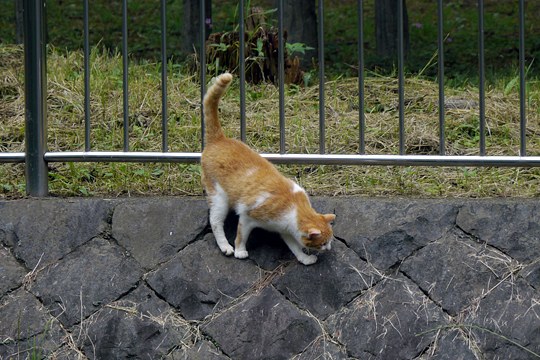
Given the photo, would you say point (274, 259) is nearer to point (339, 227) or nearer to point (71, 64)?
point (339, 227)

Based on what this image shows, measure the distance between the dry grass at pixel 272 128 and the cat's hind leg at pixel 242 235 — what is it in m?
0.53

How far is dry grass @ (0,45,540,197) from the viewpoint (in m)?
5.16

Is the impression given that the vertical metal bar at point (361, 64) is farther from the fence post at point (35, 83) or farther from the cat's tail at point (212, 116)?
the fence post at point (35, 83)

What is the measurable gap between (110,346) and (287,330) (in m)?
0.81

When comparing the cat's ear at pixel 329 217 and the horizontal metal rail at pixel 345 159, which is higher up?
the horizontal metal rail at pixel 345 159

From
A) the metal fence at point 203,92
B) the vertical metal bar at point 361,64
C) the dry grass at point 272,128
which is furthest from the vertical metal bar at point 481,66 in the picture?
the vertical metal bar at point 361,64

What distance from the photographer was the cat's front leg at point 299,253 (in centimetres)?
468

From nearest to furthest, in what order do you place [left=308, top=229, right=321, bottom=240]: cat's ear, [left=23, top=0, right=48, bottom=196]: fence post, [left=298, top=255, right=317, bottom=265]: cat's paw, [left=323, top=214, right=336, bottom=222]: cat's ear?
1. [left=308, top=229, right=321, bottom=240]: cat's ear
2. [left=323, top=214, right=336, bottom=222]: cat's ear
3. [left=298, top=255, right=317, bottom=265]: cat's paw
4. [left=23, top=0, right=48, bottom=196]: fence post

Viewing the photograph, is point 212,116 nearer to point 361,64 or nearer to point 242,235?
point 242,235

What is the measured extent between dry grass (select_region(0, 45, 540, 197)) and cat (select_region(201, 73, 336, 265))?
0.43 m

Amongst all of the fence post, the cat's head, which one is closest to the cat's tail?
the cat's head

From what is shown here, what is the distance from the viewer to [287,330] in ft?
15.1

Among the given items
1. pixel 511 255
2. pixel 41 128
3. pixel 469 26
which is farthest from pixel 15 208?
pixel 469 26

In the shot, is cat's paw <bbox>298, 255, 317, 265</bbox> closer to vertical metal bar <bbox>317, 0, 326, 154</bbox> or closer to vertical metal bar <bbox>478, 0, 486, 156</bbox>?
vertical metal bar <bbox>317, 0, 326, 154</bbox>
